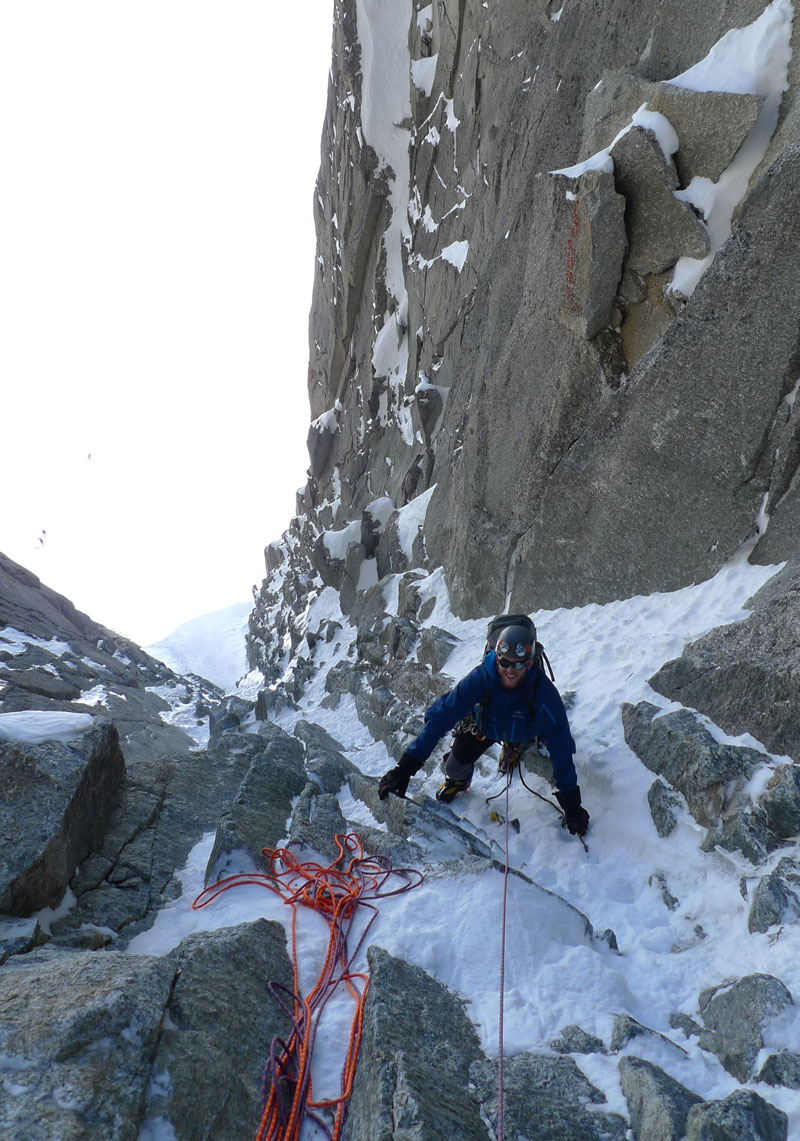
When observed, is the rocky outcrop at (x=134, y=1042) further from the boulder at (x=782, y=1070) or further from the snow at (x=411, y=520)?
the snow at (x=411, y=520)

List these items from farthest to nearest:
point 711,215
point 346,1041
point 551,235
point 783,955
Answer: point 551,235
point 711,215
point 783,955
point 346,1041

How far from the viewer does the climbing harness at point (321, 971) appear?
2.86 metres

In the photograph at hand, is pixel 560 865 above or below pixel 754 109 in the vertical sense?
below

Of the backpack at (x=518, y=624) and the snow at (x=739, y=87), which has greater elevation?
the snow at (x=739, y=87)

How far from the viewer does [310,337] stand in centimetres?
4222

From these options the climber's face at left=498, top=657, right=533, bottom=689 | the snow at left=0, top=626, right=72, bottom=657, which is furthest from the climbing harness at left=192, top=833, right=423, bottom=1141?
the snow at left=0, top=626, right=72, bottom=657

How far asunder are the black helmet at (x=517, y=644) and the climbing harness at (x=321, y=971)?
1.94 metres

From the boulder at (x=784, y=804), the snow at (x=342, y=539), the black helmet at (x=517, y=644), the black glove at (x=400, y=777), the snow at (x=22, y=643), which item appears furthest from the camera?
the snow at (x=22, y=643)

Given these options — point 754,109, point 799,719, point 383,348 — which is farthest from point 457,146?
point 799,719

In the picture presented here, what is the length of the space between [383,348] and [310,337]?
17585 mm

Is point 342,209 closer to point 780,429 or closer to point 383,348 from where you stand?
point 383,348

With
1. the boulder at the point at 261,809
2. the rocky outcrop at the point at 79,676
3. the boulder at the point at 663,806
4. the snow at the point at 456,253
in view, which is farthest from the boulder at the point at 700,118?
the snow at the point at 456,253

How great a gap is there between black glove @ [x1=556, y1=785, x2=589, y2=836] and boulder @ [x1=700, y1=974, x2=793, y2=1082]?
1763 mm

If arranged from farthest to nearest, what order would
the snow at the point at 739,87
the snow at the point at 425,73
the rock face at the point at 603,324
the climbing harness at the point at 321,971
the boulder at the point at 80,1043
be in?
1. the snow at the point at 425,73
2. the snow at the point at 739,87
3. the rock face at the point at 603,324
4. the climbing harness at the point at 321,971
5. the boulder at the point at 80,1043
